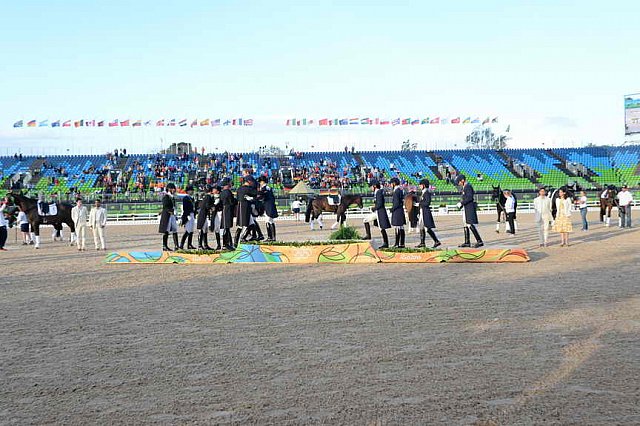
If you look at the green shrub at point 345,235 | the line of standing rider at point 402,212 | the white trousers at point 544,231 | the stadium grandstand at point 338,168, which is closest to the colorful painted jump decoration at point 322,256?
the line of standing rider at point 402,212

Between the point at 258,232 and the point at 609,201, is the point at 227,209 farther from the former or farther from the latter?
the point at 609,201

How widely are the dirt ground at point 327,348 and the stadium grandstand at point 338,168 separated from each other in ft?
145

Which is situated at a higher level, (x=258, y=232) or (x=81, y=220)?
(x=81, y=220)

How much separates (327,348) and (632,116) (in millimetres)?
Result: 65627

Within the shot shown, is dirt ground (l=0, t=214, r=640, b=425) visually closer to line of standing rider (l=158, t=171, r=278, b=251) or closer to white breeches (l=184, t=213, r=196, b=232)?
line of standing rider (l=158, t=171, r=278, b=251)

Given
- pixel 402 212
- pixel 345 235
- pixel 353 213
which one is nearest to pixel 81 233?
pixel 345 235

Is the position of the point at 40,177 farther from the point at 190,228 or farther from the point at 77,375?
the point at 77,375

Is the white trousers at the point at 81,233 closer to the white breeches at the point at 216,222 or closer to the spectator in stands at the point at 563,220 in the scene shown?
the white breeches at the point at 216,222

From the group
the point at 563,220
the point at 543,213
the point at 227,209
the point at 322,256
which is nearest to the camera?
the point at 322,256

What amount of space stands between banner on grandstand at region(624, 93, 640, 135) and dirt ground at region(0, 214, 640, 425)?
56.9 meters

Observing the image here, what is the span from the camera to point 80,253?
20781 mm

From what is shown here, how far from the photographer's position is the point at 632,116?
65.5 meters

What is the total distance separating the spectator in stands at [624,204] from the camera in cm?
2625

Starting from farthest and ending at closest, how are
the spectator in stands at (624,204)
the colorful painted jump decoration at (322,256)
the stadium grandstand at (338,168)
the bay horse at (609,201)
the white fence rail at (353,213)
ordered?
the stadium grandstand at (338,168) → the white fence rail at (353,213) → the bay horse at (609,201) → the spectator in stands at (624,204) → the colorful painted jump decoration at (322,256)
